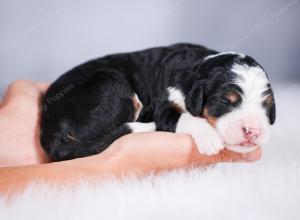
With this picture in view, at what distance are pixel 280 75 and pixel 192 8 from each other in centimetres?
109

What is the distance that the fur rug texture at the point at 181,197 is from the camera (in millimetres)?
2609

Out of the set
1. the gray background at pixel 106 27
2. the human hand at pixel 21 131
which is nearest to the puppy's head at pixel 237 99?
the human hand at pixel 21 131

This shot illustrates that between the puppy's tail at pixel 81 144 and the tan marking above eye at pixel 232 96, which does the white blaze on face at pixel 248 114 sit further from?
the puppy's tail at pixel 81 144

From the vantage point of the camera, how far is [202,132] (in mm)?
3031

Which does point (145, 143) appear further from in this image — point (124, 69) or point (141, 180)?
point (124, 69)

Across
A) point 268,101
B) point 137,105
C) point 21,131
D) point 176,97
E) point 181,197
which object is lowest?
point 21,131

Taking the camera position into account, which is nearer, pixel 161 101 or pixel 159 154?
pixel 159 154

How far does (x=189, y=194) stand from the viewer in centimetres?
274

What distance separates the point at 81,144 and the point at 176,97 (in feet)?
2.20

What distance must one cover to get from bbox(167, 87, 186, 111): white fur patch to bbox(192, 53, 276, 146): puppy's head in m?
0.22

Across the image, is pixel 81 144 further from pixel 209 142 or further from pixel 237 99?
pixel 237 99

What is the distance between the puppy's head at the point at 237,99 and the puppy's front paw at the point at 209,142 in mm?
40

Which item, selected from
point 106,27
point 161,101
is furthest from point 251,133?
point 106,27

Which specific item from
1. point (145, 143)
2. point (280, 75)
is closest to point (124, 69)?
point (145, 143)
